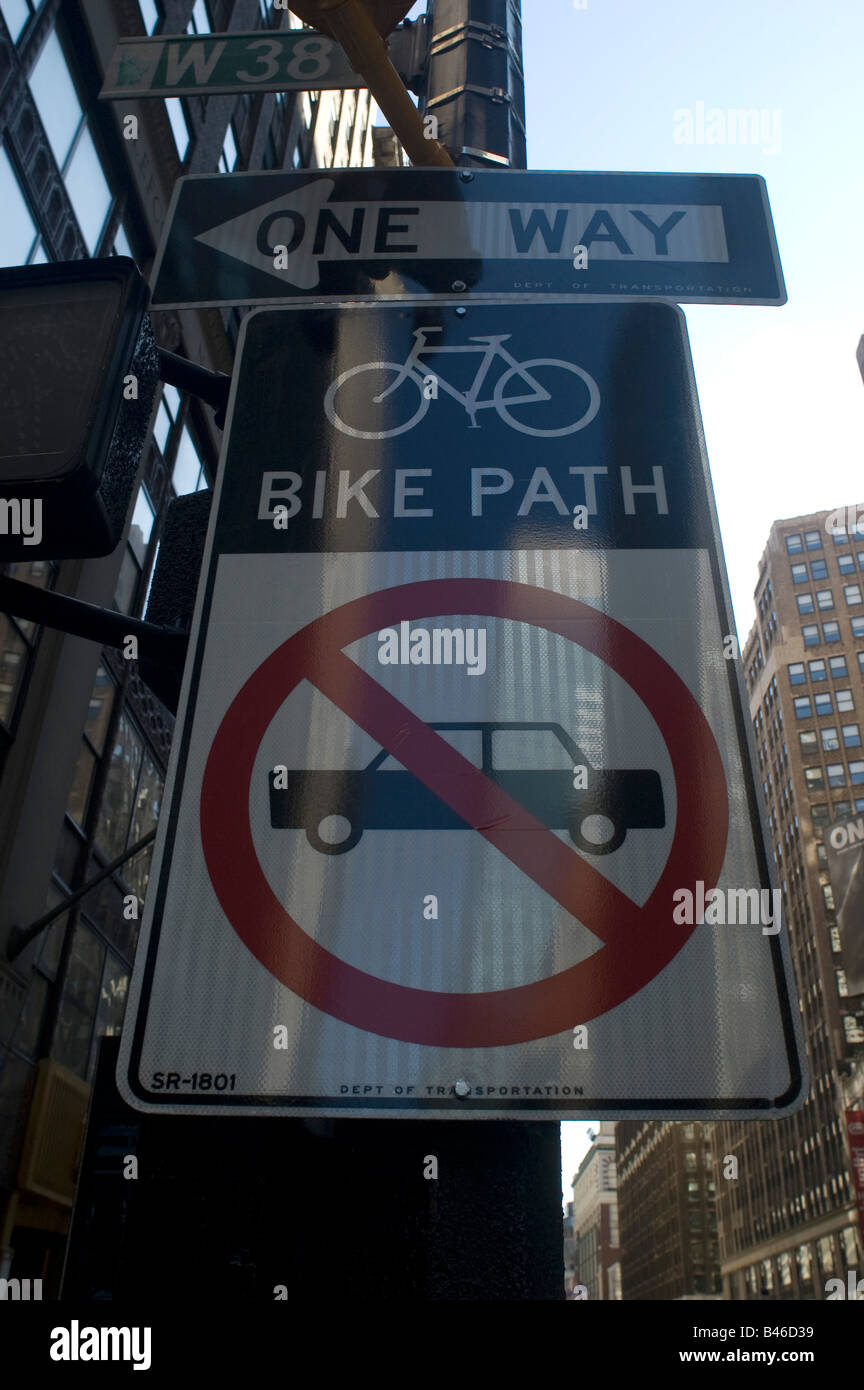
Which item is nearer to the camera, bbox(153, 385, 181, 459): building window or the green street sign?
the green street sign

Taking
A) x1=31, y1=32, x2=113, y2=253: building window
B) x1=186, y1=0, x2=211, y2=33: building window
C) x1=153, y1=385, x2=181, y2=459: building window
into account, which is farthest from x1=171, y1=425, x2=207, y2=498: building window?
x1=186, y1=0, x2=211, y2=33: building window

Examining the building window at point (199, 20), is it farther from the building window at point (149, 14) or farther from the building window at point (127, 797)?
the building window at point (127, 797)

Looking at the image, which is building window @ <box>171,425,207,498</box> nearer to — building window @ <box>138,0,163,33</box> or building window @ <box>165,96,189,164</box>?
building window @ <box>165,96,189,164</box>

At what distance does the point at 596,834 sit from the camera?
1359mm

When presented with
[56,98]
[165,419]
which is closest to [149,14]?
[56,98]

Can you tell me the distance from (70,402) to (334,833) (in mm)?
843

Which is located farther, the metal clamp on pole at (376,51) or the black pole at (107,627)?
the metal clamp on pole at (376,51)

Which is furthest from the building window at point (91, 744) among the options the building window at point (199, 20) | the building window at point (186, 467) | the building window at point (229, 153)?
the building window at point (199, 20)

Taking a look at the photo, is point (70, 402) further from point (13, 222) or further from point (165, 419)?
point (165, 419)

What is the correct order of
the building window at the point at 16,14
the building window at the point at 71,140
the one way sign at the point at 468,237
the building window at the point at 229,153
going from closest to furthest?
the one way sign at the point at 468,237, the building window at the point at 16,14, the building window at the point at 71,140, the building window at the point at 229,153

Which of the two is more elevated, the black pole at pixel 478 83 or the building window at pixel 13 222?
the building window at pixel 13 222

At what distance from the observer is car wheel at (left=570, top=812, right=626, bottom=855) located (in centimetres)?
135

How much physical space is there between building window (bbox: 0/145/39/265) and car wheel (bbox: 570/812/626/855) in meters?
10.2

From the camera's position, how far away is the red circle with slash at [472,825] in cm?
125
